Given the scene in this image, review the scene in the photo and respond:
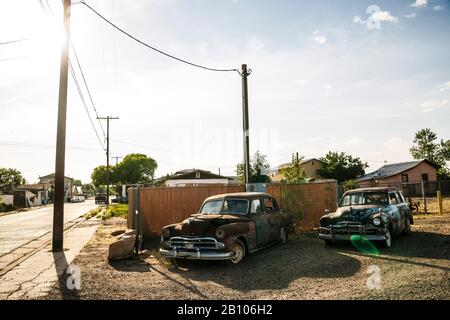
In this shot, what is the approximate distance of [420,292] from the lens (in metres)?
5.22

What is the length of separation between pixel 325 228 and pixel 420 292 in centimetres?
425

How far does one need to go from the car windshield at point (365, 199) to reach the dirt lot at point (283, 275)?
1.26 meters

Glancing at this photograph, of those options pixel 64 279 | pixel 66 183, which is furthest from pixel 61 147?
pixel 66 183

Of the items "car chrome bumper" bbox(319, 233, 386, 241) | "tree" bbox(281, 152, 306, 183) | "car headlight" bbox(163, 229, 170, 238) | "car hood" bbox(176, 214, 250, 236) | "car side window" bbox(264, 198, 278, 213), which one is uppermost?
"tree" bbox(281, 152, 306, 183)

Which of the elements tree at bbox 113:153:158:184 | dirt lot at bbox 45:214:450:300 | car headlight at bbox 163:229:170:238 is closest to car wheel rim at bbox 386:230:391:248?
dirt lot at bbox 45:214:450:300

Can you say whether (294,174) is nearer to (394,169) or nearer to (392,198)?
(392,198)

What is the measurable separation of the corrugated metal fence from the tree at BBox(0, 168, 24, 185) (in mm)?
108975

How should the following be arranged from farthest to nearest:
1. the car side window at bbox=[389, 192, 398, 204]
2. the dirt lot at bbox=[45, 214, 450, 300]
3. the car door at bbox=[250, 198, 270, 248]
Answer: the car side window at bbox=[389, 192, 398, 204], the car door at bbox=[250, 198, 270, 248], the dirt lot at bbox=[45, 214, 450, 300]

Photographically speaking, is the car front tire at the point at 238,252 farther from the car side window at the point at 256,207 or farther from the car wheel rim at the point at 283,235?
the car wheel rim at the point at 283,235

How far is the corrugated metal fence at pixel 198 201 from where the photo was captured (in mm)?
12836

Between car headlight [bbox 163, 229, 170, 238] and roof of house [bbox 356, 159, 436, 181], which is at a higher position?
roof of house [bbox 356, 159, 436, 181]

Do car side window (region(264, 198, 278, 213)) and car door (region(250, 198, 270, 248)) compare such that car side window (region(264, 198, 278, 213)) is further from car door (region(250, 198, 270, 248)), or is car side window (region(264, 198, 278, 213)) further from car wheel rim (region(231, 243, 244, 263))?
car wheel rim (region(231, 243, 244, 263))

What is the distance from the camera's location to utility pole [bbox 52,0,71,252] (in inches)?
424
